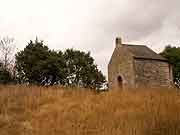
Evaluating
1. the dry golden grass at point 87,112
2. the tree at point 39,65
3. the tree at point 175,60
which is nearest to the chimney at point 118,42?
the tree at point 39,65

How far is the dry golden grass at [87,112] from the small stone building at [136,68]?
21.7 meters

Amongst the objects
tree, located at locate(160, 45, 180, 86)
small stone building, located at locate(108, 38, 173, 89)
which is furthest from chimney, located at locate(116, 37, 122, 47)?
tree, located at locate(160, 45, 180, 86)

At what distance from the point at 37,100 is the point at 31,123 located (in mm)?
2100

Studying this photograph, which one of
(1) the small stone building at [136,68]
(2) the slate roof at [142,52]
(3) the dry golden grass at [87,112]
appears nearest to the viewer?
(3) the dry golden grass at [87,112]

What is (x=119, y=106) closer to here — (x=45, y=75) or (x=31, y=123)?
(x=31, y=123)

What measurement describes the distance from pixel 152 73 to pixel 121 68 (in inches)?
127

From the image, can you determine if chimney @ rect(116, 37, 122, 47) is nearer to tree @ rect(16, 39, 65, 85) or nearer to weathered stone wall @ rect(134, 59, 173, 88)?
weathered stone wall @ rect(134, 59, 173, 88)

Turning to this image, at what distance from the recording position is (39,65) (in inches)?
1366

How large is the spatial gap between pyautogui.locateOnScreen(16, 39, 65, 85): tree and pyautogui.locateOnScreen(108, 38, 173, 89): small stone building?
5.82 m

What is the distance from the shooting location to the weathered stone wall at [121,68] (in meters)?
33.8

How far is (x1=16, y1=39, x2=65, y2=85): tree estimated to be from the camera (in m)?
34.5

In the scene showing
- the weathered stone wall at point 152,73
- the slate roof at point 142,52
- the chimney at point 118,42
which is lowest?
the weathered stone wall at point 152,73

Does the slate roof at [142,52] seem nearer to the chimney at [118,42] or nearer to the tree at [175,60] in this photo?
the chimney at [118,42]

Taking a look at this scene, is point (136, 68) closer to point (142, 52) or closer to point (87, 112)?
point (142, 52)
